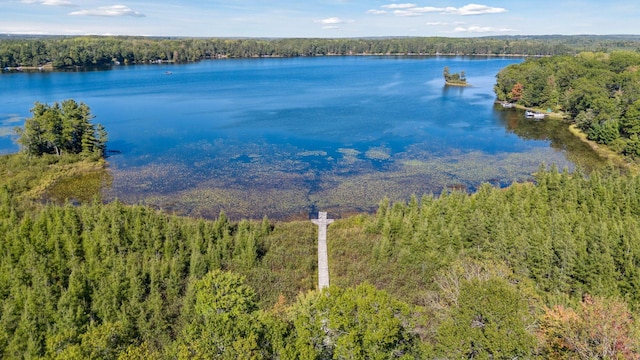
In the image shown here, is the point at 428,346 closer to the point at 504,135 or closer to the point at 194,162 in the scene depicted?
the point at 194,162

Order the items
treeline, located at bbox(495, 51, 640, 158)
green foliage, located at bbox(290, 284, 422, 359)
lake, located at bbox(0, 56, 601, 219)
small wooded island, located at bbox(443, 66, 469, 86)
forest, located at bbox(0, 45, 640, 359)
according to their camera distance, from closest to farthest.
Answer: green foliage, located at bbox(290, 284, 422, 359), forest, located at bbox(0, 45, 640, 359), lake, located at bbox(0, 56, 601, 219), treeline, located at bbox(495, 51, 640, 158), small wooded island, located at bbox(443, 66, 469, 86)

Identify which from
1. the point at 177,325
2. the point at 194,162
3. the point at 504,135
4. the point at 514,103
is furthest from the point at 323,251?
the point at 514,103

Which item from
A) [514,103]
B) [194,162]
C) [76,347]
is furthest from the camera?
[514,103]

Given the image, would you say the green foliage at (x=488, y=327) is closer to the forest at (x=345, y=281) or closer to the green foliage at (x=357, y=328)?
the forest at (x=345, y=281)

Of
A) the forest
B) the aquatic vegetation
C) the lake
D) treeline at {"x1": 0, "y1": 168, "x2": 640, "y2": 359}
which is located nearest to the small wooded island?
the lake

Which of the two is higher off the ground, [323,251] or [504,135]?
[504,135]

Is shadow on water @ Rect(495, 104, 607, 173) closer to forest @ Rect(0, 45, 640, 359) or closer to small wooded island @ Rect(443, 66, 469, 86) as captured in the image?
forest @ Rect(0, 45, 640, 359)

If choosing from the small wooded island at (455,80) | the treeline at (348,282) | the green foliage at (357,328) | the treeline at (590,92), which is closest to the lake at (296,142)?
the treeline at (590,92)
